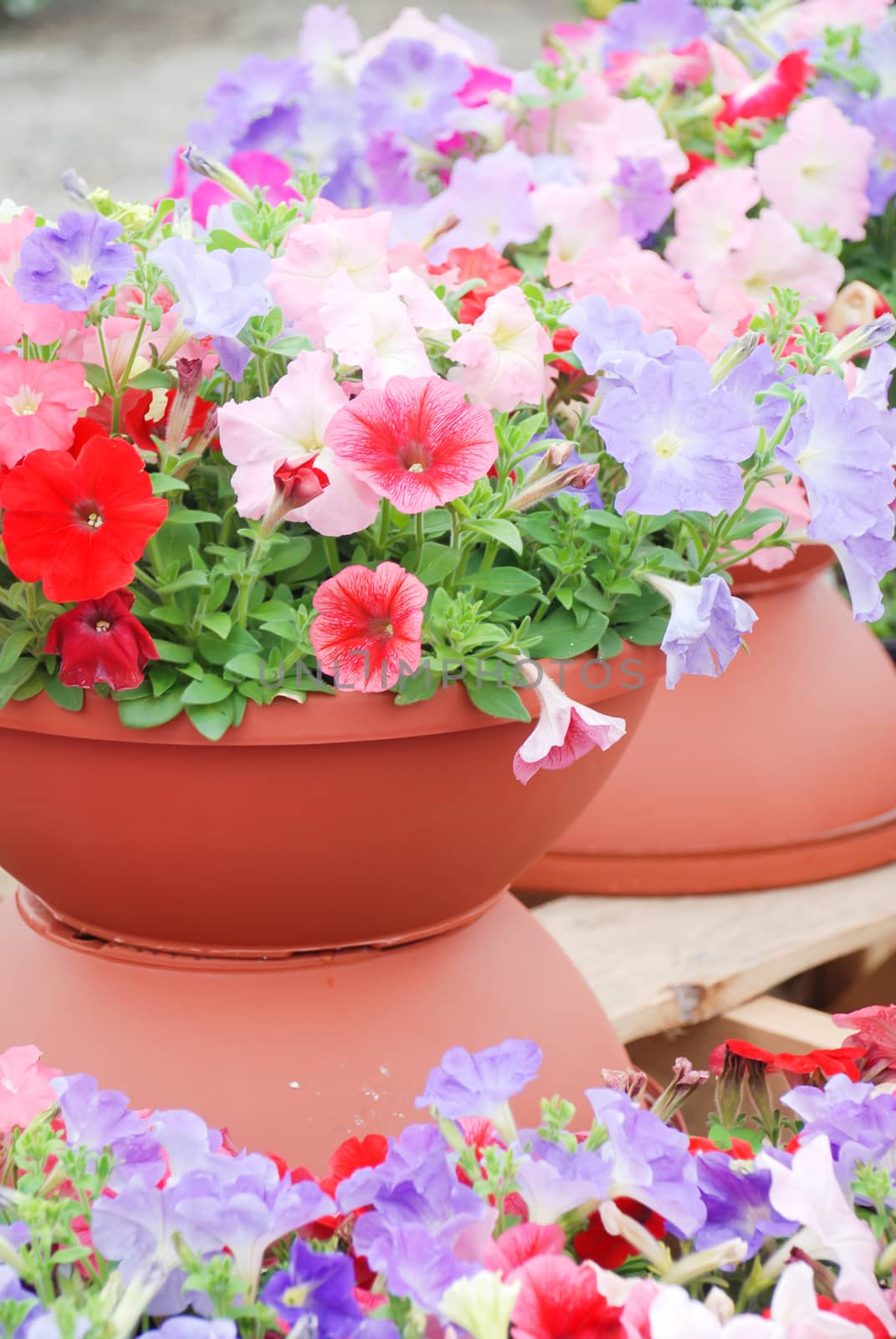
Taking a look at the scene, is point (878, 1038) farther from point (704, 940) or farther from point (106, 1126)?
point (704, 940)

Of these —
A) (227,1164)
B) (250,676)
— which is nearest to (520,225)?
(250,676)

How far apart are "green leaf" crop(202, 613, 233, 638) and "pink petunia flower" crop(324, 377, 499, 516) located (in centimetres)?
8

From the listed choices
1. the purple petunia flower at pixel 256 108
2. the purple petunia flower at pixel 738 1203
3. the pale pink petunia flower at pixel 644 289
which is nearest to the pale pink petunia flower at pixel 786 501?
the pale pink petunia flower at pixel 644 289

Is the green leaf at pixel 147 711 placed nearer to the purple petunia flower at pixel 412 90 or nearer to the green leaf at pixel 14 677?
the green leaf at pixel 14 677

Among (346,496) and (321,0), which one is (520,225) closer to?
(346,496)

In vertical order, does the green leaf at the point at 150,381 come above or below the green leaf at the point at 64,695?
above

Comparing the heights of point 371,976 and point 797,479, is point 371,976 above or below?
below

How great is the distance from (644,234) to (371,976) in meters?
0.55

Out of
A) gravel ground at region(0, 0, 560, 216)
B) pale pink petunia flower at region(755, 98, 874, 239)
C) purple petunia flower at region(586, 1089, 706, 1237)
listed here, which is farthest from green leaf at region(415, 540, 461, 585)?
gravel ground at region(0, 0, 560, 216)

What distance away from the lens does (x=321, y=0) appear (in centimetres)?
593

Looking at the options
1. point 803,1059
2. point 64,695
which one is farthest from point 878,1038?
point 64,695

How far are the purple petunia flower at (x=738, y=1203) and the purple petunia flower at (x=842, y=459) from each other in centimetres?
24

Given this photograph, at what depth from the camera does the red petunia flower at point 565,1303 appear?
0.42 m

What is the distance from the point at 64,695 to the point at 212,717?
63 mm
